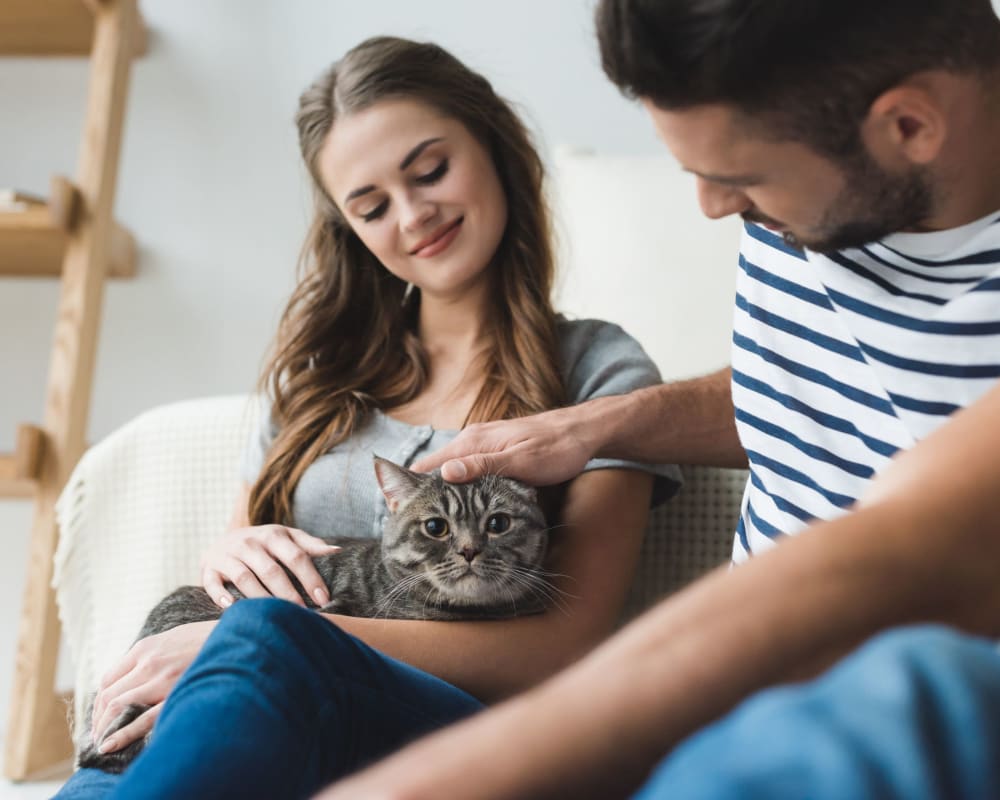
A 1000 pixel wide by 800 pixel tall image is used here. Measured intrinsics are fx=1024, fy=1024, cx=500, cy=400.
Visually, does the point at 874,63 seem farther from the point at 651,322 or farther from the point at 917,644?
the point at 651,322

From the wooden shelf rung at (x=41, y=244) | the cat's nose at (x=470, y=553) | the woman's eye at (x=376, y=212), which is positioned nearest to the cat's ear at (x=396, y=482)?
the cat's nose at (x=470, y=553)

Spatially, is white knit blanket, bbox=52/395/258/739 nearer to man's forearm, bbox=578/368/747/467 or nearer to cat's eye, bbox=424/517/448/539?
cat's eye, bbox=424/517/448/539

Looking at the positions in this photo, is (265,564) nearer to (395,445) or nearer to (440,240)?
(395,445)

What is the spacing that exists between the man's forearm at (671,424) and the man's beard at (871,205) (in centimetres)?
39

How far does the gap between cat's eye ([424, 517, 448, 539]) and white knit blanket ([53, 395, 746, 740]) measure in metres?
0.46

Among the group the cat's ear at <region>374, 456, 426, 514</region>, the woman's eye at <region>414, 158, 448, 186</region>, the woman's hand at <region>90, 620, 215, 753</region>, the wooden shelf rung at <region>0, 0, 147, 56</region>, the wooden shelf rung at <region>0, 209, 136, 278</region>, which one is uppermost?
the wooden shelf rung at <region>0, 0, 147, 56</region>

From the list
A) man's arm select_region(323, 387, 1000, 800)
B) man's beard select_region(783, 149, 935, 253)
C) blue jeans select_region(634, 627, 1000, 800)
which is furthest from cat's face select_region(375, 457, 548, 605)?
blue jeans select_region(634, 627, 1000, 800)

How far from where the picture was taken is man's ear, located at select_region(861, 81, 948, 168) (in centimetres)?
76

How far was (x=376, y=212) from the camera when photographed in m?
1.38

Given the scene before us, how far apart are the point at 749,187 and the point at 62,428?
162 cm

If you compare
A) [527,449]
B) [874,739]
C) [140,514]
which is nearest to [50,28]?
[140,514]

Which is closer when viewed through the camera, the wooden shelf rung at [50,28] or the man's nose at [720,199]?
the man's nose at [720,199]

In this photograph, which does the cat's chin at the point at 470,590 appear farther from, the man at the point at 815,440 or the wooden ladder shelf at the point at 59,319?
→ the wooden ladder shelf at the point at 59,319

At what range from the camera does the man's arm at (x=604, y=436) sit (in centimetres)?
117
